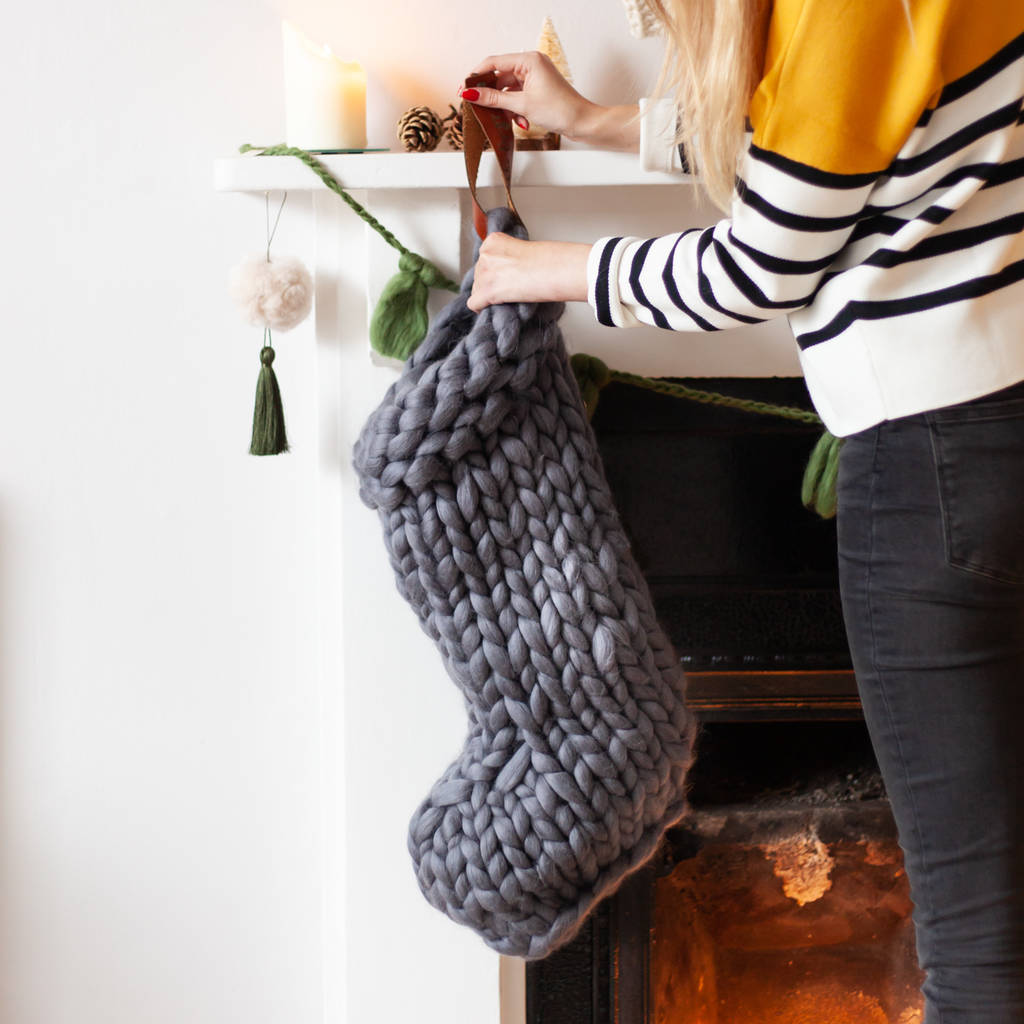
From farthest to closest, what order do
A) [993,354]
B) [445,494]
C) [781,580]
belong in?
[781,580]
[445,494]
[993,354]

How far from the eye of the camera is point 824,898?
1.07 m

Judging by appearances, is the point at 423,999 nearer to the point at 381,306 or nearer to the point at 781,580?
the point at 781,580

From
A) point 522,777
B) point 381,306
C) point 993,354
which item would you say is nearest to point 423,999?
point 522,777

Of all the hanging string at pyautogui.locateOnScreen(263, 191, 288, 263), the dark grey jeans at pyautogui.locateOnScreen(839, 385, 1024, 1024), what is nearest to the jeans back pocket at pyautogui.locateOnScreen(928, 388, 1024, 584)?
the dark grey jeans at pyautogui.locateOnScreen(839, 385, 1024, 1024)

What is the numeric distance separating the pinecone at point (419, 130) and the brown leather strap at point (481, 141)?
5 cm

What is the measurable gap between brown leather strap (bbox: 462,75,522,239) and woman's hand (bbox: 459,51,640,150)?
0.01 metres

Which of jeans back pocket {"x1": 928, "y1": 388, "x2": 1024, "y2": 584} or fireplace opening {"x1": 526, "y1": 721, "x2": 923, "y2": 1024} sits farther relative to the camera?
fireplace opening {"x1": 526, "y1": 721, "x2": 923, "y2": 1024}

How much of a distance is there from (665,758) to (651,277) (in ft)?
1.33

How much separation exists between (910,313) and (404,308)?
0.43 metres

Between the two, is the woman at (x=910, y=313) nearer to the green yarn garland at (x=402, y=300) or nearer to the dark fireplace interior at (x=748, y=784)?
the green yarn garland at (x=402, y=300)

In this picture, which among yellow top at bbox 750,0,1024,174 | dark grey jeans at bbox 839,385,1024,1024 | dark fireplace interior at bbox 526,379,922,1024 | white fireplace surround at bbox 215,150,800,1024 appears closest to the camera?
yellow top at bbox 750,0,1024,174

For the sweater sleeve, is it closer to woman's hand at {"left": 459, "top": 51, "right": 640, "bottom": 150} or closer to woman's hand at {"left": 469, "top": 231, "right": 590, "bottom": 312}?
woman's hand at {"left": 469, "top": 231, "right": 590, "bottom": 312}

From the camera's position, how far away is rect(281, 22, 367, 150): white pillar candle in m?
0.81

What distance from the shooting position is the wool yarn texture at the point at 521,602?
775mm
